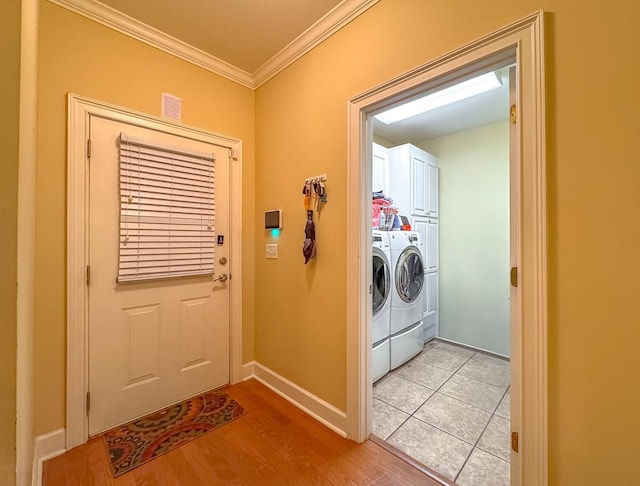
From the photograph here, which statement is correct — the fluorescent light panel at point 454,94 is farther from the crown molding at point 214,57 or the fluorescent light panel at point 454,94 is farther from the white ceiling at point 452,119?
the crown molding at point 214,57

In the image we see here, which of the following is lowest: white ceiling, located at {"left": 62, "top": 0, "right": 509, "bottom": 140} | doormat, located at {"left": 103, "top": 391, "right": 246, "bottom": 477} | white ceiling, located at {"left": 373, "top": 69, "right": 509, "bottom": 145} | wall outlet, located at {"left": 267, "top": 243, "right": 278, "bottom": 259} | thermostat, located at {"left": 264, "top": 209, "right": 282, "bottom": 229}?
doormat, located at {"left": 103, "top": 391, "right": 246, "bottom": 477}

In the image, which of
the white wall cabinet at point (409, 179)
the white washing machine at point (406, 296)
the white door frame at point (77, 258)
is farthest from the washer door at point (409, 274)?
the white door frame at point (77, 258)

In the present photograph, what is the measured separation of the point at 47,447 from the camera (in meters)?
A: 1.55

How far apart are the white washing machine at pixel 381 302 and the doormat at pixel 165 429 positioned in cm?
119

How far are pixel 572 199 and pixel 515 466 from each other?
1.14m

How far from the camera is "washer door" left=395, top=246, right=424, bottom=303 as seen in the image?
268cm

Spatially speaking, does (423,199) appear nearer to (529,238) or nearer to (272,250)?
(272,250)

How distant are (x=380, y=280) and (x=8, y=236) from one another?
227 centimetres

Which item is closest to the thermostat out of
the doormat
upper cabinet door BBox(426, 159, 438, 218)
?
the doormat

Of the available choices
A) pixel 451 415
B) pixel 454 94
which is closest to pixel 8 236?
pixel 451 415

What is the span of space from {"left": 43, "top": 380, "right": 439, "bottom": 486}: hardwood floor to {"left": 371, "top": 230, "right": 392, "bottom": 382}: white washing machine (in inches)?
32.1

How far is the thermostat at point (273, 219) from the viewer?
2227 millimetres

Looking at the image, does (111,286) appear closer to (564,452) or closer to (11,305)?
(11,305)

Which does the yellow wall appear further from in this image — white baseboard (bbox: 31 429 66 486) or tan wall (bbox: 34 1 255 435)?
white baseboard (bbox: 31 429 66 486)
